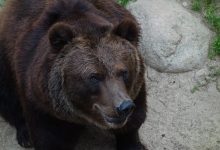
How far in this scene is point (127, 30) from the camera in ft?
13.9

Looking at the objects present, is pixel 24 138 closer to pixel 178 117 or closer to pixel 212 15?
pixel 178 117

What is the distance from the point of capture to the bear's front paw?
526cm

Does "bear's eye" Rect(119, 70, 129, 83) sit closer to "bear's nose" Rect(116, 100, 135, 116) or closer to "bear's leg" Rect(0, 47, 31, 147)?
"bear's nose" Rect(116, 100, 135, 116)

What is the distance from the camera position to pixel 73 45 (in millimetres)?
4148

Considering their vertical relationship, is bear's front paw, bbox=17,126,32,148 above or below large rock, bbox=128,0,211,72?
below

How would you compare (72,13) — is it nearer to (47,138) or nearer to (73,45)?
(73,45)

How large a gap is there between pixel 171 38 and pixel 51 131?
1.73m

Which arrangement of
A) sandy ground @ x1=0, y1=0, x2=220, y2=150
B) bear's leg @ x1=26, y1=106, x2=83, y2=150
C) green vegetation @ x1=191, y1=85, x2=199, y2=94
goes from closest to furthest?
bear's leg @ x1=26, y1=106, x2=83, y2=150 → sandy ground @ x1=0, y1=0, x2=220, y2=150 → green vegetation @ x1=191, y1=85, x2=199, y2=94

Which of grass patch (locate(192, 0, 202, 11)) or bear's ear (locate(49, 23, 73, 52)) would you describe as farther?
grass patch (locate(192, 0, 202, 11))

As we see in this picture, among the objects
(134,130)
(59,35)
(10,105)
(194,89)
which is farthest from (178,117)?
(59,35)

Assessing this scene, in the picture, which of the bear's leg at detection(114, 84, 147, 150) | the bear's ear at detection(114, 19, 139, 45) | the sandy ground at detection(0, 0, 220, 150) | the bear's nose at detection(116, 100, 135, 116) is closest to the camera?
the bear's nose at detection(116, 100, 135, 116)

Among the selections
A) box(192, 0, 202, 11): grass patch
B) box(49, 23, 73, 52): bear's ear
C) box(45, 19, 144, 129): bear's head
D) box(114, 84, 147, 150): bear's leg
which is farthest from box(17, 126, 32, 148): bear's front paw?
box(192, 0, 202, 11): grass patch

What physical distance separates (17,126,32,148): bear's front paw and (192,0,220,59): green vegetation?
185 centimetres

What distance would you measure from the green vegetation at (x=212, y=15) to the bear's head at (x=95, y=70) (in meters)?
1.68
